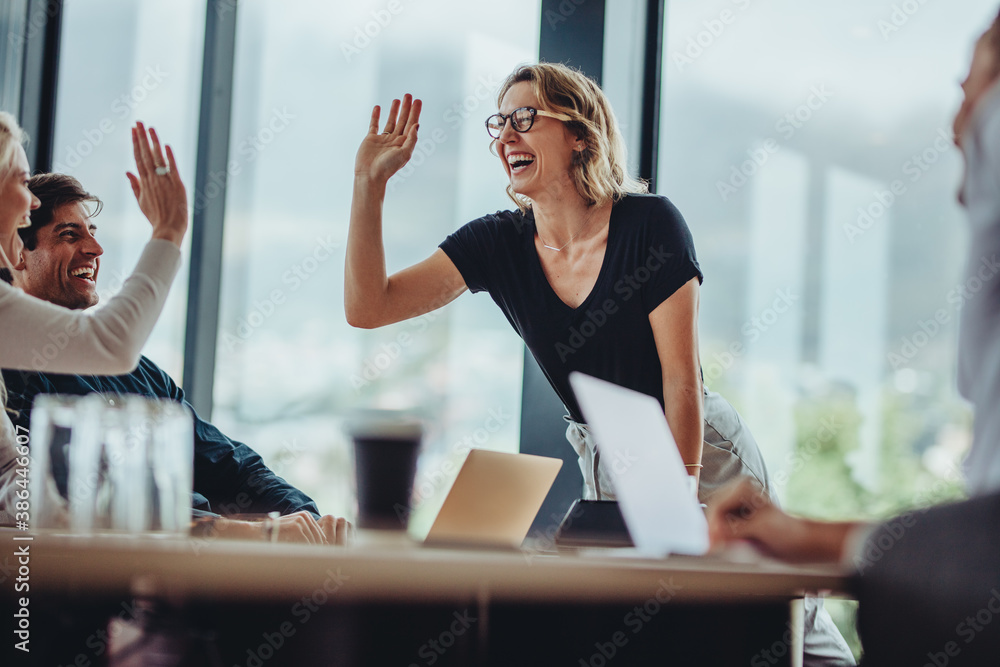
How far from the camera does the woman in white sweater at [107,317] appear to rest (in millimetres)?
1240

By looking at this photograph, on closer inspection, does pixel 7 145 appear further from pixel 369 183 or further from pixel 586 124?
pixel 586 124

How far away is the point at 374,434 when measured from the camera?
113 cm

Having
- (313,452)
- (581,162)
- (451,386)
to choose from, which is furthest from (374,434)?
(313,452)

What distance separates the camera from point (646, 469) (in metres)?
1.03

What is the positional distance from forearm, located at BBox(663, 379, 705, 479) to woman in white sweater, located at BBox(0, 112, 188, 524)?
1.04 metres

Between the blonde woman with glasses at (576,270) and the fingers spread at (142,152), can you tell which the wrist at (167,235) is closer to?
the fingers spread at (142,152)

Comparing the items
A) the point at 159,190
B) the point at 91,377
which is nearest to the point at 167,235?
the point at 159,190

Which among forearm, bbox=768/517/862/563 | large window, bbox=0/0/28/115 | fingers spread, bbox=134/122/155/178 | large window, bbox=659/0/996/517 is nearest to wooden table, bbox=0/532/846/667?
forearm, bbox=768/517/862/563

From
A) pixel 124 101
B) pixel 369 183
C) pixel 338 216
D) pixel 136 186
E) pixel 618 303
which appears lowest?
pixel 618 303

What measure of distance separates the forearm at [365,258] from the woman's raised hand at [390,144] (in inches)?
1.0

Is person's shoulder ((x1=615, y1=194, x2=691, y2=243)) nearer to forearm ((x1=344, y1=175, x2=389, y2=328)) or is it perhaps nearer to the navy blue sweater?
forearm ((x1=344, y1=175, x2=389, y2=328))

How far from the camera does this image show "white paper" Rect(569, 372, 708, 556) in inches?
40.7

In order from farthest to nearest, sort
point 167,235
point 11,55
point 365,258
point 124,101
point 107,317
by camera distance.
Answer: point 124,101, point 11,55, point 365,258, point 167,235, point 107,317

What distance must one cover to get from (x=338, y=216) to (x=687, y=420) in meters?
1.68
